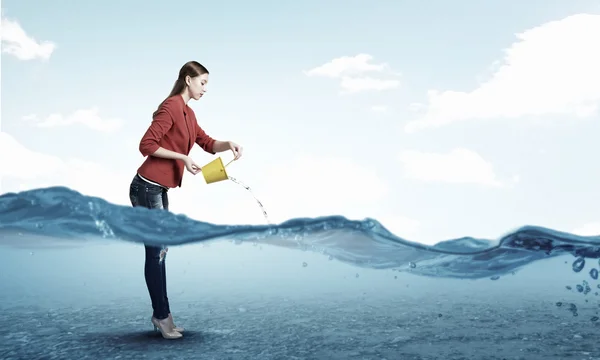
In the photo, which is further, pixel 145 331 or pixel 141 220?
pixel 145 331

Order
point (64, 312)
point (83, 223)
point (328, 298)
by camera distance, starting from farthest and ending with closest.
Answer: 1. point (328, 298)
2. point (64, 312)
3. point (83, 223)

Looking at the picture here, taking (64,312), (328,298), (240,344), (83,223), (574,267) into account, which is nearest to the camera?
(240,344)

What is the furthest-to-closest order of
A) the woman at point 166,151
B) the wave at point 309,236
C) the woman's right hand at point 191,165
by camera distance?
1. the wave at point 309,236
2. the woman at point 166,151
3. the woman's right hand at point 191,165

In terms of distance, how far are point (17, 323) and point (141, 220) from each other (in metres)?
2.81

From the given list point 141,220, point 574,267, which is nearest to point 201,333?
point 141,220

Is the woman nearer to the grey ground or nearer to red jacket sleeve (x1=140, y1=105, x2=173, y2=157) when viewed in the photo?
red jacket sleeve (x1=140, y1=105, x2=173, y2=157)

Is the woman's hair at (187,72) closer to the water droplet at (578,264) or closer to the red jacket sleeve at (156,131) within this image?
the red jacket sleeve at (156,131)

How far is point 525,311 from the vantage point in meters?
8.18

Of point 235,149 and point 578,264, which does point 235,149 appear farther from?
point 578,264

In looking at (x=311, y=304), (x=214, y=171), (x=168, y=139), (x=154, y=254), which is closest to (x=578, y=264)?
(x=311, y=304)

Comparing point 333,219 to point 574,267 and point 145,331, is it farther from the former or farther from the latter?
point 574,267

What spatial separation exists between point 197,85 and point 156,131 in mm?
579

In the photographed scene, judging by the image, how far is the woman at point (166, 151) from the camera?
4.73 meters

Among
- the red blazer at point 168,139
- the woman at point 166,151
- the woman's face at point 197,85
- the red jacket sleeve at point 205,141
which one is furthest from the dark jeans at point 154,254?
the woman's face at point 197,85
